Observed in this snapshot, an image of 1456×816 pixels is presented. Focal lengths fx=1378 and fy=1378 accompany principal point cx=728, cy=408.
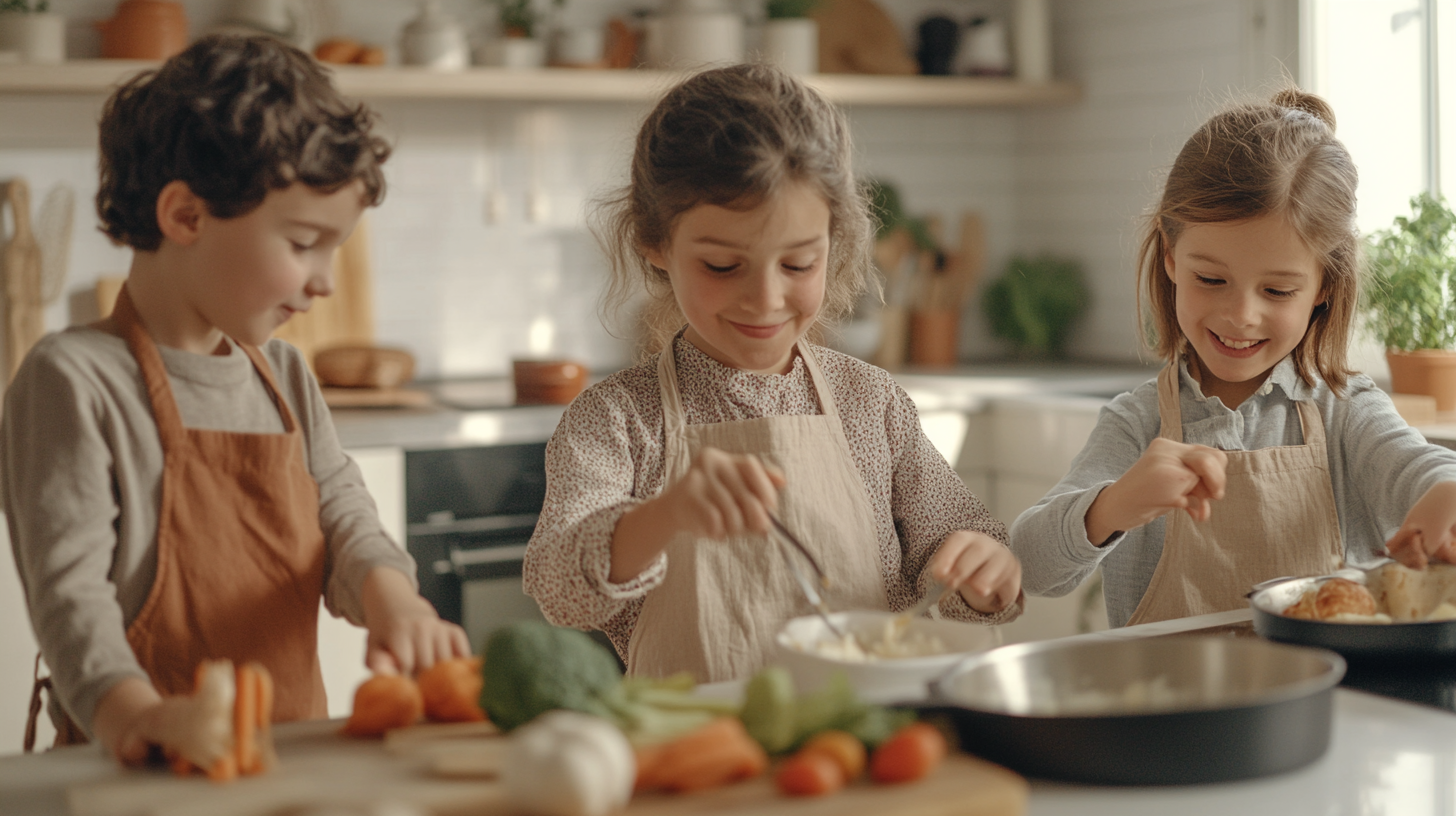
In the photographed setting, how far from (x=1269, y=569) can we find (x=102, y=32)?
2.56 metres

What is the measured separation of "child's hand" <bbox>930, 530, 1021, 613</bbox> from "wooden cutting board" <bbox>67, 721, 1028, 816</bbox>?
33cm

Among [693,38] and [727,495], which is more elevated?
[693,38]

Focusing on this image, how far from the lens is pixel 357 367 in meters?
2.90

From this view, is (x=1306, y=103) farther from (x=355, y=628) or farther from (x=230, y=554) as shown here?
(x=355, y=628)

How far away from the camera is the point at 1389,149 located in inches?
115

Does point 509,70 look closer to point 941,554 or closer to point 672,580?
point 672,580

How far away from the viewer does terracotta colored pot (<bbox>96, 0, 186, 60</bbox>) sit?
9.36 ft

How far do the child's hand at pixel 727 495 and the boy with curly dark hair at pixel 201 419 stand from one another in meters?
0.23

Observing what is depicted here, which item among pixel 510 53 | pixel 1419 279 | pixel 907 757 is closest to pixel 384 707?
pixel 907 757

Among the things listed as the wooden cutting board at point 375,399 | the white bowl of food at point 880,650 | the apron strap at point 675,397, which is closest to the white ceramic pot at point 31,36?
the wooden cutting board at point 375,399

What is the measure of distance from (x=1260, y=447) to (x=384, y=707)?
110cm

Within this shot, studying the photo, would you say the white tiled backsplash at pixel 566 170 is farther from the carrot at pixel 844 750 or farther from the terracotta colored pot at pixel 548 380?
the carrot at pixel 844 750

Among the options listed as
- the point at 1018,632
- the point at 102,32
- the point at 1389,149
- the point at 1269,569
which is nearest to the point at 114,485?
the point at 1269,569

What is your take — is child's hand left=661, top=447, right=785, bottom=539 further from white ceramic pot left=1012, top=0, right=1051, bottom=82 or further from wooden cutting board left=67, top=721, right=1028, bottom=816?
white ceramic pot left=1012, top=0, right=1051, bottom=82
